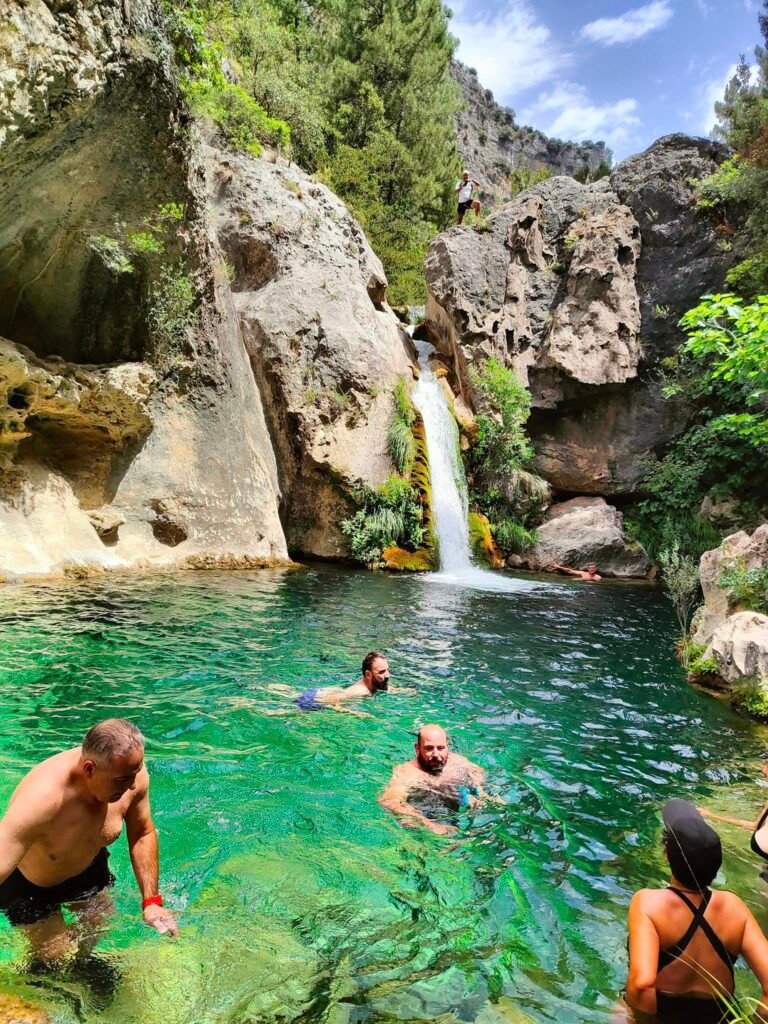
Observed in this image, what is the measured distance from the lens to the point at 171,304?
14.4m

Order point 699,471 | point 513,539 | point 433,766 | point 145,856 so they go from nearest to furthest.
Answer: point 145,856, point 433,766, point 513,539, point 699,471

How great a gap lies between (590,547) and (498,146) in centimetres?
4992

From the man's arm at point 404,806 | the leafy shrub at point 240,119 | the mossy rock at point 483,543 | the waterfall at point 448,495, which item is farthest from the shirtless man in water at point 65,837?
the leafy shrub at point 240,119

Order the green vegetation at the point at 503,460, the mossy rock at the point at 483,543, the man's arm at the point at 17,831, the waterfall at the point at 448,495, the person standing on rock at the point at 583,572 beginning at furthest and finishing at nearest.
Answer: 1. the green vegetation at the point at 503,460
2. the mossy rock at the point at 483,543
3. the person standing on rock at the point at 583,572
4. the waterfall at the point at 448,495
5. the man's arm at the point at 17,831

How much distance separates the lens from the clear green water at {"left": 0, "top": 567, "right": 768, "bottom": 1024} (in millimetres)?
2953

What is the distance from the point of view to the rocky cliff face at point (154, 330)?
10.1 metres

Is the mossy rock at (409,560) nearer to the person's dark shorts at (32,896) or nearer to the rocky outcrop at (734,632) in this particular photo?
the rocky outcrop at (734,632)

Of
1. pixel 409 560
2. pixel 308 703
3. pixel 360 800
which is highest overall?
pixel 409 560

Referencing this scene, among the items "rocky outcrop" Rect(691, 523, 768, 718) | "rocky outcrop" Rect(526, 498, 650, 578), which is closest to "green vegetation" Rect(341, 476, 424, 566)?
"rocky outcrop" Rect(526, 498, 650, 578)

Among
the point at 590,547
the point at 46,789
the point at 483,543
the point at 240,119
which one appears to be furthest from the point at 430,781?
the point at 240,119

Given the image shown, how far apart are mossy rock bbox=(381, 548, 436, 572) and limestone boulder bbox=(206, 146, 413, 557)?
121 cm

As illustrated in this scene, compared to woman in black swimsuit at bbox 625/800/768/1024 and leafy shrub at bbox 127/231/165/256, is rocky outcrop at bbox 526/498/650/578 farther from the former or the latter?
woman in black swimsuit at bbox 625/800/768/1024

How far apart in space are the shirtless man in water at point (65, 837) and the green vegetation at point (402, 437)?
593 inches

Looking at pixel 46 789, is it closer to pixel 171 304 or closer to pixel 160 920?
pixel 160 920
